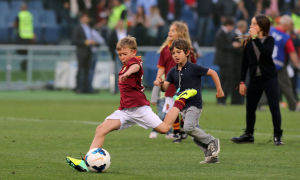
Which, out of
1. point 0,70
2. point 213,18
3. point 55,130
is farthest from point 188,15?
point 55,130

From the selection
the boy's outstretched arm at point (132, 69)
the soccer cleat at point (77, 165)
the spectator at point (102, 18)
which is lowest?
the spectator at point (102, 18)

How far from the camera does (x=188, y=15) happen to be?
33812 mm

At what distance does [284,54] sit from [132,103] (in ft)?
25.3

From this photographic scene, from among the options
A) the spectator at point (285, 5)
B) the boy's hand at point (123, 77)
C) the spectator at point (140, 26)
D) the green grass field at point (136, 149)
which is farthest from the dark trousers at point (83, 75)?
the boy's hand at point (123, 77)

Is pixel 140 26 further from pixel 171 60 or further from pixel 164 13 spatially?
pixel 171 60

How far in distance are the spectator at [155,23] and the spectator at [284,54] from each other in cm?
1171

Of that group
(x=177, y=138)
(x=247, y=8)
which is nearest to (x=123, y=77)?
(x=177, y=138)

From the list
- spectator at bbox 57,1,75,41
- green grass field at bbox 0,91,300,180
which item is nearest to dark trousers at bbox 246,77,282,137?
green grass field at bbox 0,91,300,180

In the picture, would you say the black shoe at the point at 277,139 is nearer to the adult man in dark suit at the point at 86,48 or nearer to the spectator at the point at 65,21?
the adult man in dark suit at the point at 86,48

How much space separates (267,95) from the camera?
12.6m

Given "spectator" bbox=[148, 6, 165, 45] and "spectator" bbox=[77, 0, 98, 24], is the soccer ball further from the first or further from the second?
"spectator" bbox=[77, 0, 98, 24]

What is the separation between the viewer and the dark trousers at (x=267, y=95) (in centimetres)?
1253

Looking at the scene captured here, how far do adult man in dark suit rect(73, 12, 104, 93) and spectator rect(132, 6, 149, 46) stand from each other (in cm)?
325

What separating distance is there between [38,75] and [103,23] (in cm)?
510
